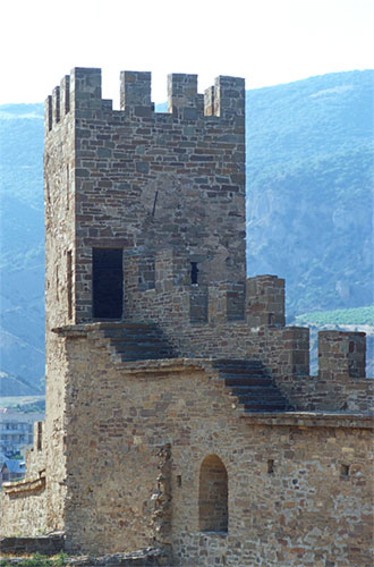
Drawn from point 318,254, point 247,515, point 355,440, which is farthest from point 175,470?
point 318,254

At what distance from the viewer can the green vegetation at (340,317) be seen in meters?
147

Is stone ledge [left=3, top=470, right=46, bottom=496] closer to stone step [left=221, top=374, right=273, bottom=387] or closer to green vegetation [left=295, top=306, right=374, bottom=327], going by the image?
stone step [left=221, top=374, right=273, bottom=387]

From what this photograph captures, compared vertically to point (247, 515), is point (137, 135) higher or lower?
higher

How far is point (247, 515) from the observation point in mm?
34406

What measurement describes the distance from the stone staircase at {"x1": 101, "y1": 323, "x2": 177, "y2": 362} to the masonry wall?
1.18 feet

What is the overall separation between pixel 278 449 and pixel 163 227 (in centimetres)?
777

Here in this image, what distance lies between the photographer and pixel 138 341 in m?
38.3

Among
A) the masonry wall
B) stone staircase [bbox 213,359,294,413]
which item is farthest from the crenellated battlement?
stone staircase [bbox 213,359,294,413]

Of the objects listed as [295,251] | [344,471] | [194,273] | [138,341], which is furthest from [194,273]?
[295,251]

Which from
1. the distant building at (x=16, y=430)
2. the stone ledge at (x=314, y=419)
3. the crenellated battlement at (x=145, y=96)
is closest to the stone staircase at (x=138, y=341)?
the stone ledge at (x=314, y=419)

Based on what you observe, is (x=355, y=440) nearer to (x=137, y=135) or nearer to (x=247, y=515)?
(x=247, y=515)

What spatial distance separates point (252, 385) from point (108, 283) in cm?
568

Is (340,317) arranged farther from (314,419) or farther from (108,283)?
(314,419)

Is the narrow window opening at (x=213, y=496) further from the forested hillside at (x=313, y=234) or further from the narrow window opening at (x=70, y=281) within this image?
the forested hillside at (x=313, y=234)
